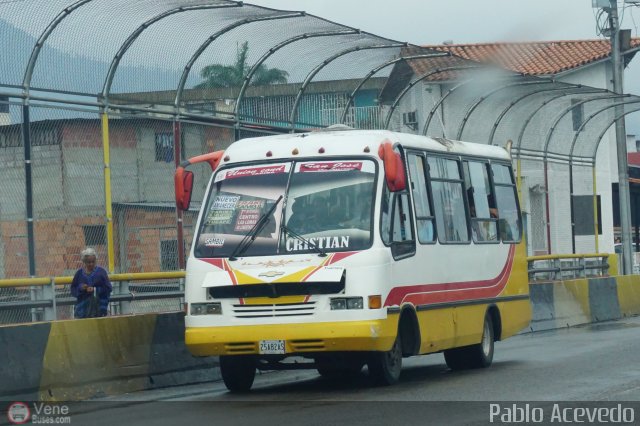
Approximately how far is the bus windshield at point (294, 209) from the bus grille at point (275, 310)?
0.63m

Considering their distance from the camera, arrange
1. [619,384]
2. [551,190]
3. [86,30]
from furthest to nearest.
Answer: [551,190] → [86,30] → [619,384]

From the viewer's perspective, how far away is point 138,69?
16.5 metres

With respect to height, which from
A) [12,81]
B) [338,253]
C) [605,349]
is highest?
[12,81]

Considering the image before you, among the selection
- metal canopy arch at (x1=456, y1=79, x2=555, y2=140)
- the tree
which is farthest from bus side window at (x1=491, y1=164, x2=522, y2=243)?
metal canopy arch at (x1=456, y1=79, x2=555, y2=140)

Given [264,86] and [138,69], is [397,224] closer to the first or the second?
[138,69]

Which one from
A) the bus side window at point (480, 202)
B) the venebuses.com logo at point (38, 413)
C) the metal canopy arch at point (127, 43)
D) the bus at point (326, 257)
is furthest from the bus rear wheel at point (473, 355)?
the venebuses.com logo at point (38, 413)

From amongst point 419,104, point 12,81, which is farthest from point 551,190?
point 12,81

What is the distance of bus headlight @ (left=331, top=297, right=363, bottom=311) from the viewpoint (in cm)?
1350

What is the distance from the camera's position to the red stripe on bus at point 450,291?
46.7ft

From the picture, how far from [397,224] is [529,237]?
15.9 metres

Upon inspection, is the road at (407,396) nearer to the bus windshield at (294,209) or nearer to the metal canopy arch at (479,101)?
the bus windshield at (294,209)

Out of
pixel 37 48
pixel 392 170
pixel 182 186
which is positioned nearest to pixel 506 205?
pixel 392 170

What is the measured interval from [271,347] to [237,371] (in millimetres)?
1087

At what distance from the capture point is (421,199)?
15406 millimetres
